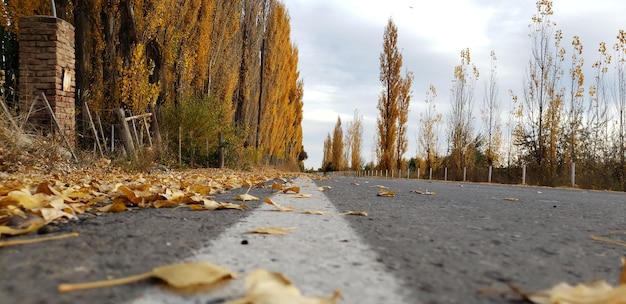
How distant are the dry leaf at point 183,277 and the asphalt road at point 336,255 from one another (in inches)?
1.2

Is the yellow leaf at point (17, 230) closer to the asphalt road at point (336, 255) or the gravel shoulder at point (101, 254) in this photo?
the gravel shoulder at point (101, 254)

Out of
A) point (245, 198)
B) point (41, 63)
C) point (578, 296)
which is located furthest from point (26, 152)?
point (578, 296)

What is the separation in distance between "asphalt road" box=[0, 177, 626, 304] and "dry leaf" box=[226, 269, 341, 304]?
0.10 meters

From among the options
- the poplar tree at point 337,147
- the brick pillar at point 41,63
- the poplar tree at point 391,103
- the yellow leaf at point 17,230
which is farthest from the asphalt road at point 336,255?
the poplar tree at point 337,147

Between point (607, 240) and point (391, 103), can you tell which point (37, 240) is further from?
point (391, 103)

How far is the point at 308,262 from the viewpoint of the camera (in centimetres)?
143

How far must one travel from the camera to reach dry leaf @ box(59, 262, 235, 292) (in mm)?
1067

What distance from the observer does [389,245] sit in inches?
70.8

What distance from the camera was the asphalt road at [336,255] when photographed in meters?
1.13

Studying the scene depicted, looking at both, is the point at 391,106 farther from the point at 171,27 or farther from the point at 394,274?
the point at 394,274

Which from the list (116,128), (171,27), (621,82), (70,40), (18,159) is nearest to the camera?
(18,159)

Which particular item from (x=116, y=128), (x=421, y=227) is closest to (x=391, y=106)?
(x=116, y=128)

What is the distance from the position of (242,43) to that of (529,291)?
22.8m

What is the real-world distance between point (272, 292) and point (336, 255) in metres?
0.64
